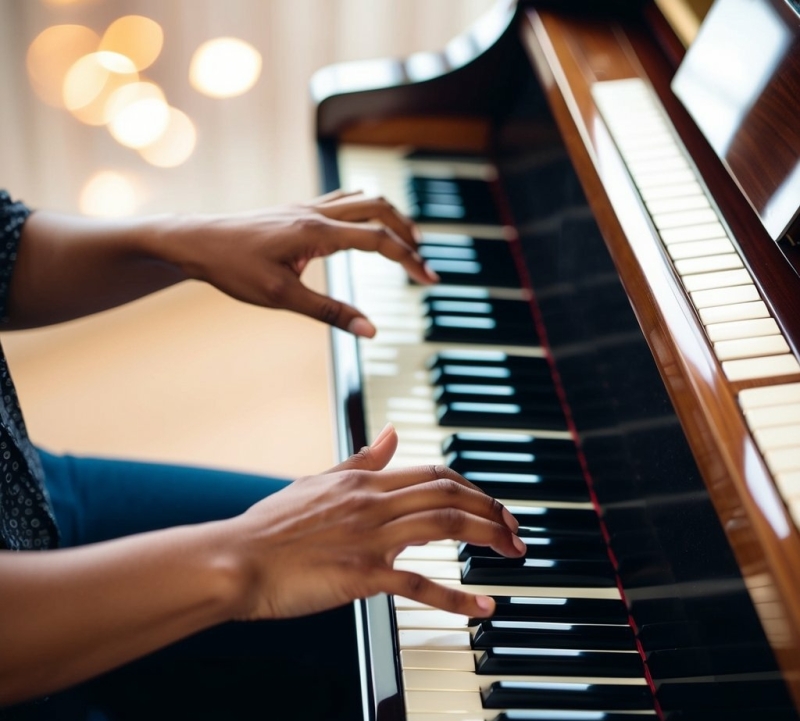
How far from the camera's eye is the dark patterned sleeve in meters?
1.17

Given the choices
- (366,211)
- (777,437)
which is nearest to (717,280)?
(777,437)

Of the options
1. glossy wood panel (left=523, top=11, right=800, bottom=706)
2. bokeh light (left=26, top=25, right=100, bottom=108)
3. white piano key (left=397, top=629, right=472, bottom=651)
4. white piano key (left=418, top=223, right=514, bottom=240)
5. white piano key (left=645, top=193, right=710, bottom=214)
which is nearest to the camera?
glossy wood panel (left=523, top=11, right=800, bottom=706)

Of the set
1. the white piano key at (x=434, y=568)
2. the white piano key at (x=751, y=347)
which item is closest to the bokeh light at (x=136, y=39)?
the white piano key at (x=434, y=568)

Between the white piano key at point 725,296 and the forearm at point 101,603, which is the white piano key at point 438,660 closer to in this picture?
the forearm at point 101,603

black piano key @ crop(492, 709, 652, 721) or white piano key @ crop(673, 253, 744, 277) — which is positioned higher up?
white piano key @ crop(673, 253, 744, 277)

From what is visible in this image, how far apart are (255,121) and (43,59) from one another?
59 cm

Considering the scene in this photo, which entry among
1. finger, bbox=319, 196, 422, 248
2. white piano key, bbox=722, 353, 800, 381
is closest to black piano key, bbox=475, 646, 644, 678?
white piano key, bbox=722, 353, 800, 381

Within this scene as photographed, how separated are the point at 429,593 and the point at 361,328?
1.58ft

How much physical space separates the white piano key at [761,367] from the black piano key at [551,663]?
0.32 meters

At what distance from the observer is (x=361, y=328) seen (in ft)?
3.86

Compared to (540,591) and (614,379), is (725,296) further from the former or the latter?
(540,591)

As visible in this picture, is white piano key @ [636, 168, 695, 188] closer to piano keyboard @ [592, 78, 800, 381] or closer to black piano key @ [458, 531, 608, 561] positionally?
piano keyboard @ [592, 78, 800, 381]

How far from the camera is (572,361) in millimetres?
1197

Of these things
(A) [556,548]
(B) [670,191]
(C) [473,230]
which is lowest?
(A) [556,548]
